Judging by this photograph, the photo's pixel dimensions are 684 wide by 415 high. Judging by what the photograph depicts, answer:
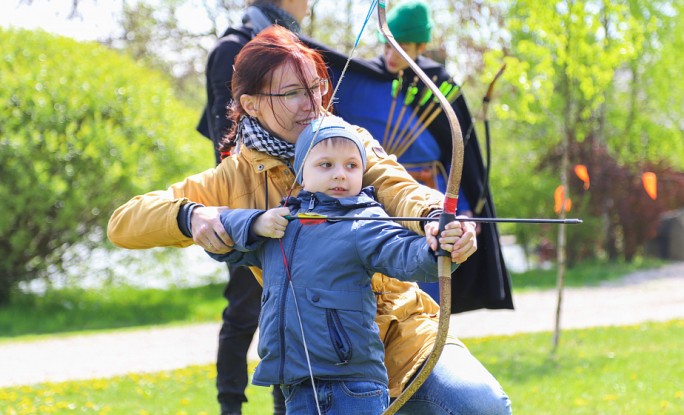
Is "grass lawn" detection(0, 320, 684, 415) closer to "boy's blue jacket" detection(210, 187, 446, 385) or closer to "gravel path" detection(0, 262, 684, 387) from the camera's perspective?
"gravel path" detection(0, 262, 684, 387)

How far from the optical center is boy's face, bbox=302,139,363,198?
2709mm

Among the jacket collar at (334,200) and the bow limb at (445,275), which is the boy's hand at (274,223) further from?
the bow limb at (445,275)

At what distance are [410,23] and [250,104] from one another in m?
2.00

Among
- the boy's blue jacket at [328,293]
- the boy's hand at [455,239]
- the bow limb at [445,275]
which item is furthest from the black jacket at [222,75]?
the boy's hand at [455,239]

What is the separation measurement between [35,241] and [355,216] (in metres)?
9.28

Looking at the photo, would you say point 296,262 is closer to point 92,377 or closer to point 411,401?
point 411,401

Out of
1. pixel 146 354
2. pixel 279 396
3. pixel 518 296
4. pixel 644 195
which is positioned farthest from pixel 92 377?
pixel 644 195

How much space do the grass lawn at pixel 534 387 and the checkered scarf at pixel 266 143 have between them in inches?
116

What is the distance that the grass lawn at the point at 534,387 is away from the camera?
5762 millimetres

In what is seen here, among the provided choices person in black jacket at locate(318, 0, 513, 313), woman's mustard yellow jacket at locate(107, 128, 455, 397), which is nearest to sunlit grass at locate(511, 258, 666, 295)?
person in black jacket at locate(318, 0, 513, 313)

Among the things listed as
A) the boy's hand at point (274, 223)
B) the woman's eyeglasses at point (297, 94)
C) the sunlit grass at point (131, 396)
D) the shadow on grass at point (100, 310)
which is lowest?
the shadow on grass at point (100, 310)

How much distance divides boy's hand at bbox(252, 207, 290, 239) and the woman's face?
396mm

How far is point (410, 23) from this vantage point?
4.84 m

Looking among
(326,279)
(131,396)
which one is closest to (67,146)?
(131,396)
